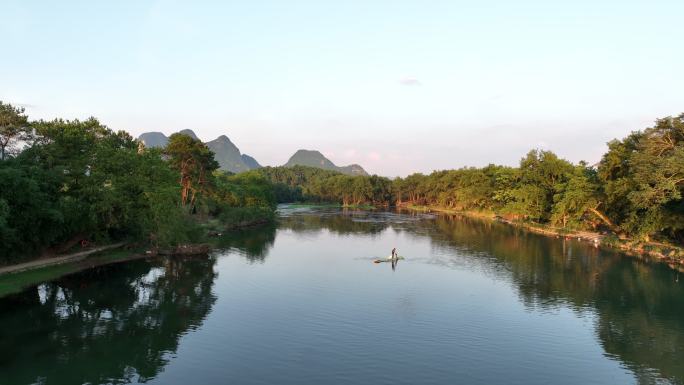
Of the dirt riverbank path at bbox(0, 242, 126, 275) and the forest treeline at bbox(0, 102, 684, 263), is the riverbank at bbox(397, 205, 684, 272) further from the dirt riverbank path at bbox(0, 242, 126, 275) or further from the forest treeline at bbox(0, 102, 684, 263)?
the dirt riverbank path at bbox(0, 242, 126, 275)

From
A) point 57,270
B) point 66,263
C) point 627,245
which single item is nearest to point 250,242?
point 66,263

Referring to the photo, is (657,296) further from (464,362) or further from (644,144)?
(644,144)

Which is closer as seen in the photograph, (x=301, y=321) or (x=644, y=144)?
(x=301, y=321)

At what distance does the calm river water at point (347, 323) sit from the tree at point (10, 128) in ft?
52.8

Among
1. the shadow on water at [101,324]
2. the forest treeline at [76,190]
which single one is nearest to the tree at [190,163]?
the forest treeline at [76,190]

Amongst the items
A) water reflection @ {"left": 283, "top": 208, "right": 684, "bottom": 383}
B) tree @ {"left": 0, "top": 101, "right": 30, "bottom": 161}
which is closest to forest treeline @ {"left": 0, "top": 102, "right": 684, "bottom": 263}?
tree @ {"left": 0, "top": 101, "right": 30, "bottom": 161}

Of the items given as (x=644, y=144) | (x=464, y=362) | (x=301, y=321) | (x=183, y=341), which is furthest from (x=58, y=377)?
(x=644, y=144)

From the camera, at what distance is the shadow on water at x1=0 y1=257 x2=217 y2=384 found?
2637cm

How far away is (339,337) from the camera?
32.2 meters

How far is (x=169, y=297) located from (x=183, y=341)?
41.8 ft

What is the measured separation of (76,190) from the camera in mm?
49594

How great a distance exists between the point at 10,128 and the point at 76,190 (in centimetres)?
899

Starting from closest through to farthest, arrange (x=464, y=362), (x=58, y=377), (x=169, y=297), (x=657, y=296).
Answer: (x=58, y=377), (x=464, y=362), (x=169, y=297), (x=657, y=296)

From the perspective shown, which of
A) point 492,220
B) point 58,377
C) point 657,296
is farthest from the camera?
point 492,220
